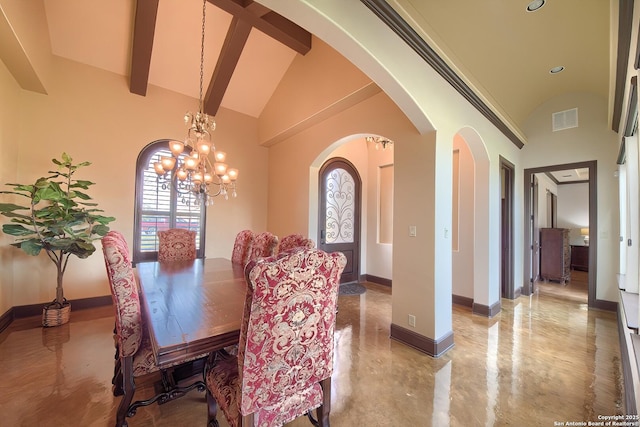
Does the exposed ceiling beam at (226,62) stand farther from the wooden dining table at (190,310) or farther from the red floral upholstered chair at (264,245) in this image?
the wooden dining table at (190,310)

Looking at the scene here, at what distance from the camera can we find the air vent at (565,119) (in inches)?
163

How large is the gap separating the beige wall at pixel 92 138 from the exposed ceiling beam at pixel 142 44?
27cm

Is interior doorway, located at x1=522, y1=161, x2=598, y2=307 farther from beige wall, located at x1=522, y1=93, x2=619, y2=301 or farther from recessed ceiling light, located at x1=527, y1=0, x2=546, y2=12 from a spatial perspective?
recessed ceiling light, located at x1=527, y1=0, x2=546, y2=12

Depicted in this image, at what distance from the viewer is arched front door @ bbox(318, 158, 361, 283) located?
4.86m

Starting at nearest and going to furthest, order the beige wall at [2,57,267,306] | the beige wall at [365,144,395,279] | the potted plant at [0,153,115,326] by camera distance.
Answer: the potted plant at [0,153,115,326] < the beige wall at [2,57,267,306] < the beige wall at [365,144,395,279]

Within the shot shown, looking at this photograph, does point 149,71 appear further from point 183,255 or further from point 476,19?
point 476,19

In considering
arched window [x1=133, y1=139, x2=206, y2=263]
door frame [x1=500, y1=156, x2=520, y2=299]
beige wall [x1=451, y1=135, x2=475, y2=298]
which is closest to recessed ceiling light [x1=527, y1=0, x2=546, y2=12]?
beige wall [x1=451, y1=135, x2=475, y2=298]

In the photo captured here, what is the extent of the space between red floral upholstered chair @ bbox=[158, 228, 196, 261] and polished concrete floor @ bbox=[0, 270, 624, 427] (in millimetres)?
1029

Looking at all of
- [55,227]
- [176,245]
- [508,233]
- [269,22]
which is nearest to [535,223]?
[508,233]

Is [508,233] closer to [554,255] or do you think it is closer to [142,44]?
[554,255]

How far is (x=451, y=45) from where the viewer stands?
100 inches

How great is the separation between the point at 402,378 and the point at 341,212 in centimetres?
337

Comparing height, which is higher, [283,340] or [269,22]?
[269,22]

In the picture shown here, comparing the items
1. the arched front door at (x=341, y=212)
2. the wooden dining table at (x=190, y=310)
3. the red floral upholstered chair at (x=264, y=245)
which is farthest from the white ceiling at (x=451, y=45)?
the wooden dining table at (x=190, y=310)
